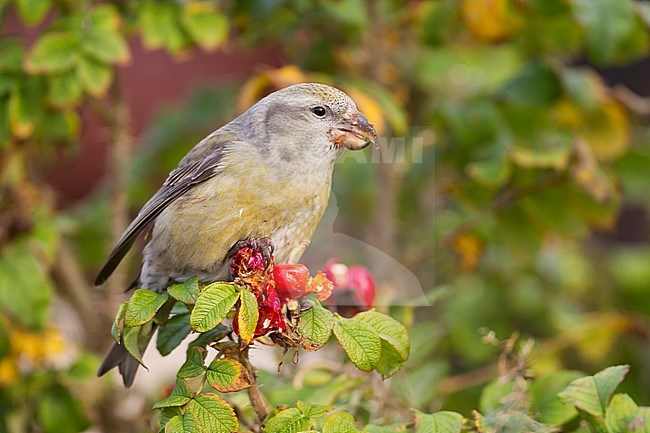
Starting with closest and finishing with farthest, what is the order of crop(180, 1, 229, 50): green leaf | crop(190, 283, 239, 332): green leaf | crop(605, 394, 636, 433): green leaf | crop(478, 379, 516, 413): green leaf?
crop(190, 283, 239, 332): green leaf → crop(605, 394, 636, 433): green leaf → crop(478, 379, 516, 413): green leaf → crop(180, 1, 229, 50): green leaf

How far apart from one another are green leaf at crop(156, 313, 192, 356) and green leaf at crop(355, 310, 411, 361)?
0.29 metres

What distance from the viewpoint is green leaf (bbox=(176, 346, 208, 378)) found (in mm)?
1330

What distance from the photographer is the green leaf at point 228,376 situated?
1289 millimetres

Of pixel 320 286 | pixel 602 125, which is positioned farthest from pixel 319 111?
pixel 602 125

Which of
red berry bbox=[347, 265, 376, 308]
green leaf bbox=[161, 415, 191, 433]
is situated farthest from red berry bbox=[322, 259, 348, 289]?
green leaf bbox=[161, 415, 191, 433]

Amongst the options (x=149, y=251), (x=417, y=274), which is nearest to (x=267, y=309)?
(x=149, y=251)

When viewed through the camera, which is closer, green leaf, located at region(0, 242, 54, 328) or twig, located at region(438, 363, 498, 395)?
green leaf, located at region(0, 242, 54, 328)

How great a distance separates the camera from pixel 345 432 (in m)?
1.30

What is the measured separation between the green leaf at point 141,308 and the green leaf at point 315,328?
8.2 inches

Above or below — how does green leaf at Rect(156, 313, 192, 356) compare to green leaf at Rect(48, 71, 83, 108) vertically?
below

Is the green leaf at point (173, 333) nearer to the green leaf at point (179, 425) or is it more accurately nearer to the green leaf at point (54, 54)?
the green leaf at point (179, 425)

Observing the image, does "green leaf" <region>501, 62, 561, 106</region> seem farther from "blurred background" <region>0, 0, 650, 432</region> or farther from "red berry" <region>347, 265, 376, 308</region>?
"red berry" <region>347, 265, 376, 308</region>

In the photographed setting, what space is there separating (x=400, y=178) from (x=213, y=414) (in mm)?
1467

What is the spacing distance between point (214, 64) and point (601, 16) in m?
3.04
